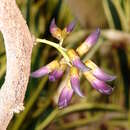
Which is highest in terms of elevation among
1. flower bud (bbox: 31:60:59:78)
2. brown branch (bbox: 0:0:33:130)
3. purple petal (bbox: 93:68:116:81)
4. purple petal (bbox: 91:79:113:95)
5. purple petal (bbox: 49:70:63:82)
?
brown branch (bbox: 0:0:33:130)

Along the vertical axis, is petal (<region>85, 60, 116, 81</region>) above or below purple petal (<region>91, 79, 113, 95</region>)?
above

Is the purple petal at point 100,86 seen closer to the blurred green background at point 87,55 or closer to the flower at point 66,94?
the flower at point 66,94

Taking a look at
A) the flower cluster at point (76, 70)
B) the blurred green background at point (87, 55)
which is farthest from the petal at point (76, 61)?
the blurred green background at point (87, 55)

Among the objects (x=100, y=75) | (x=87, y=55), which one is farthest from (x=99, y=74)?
(x=87, y=55)

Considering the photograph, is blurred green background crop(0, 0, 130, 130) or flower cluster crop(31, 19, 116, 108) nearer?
flower cluster crop(31, 19, 116, 108)

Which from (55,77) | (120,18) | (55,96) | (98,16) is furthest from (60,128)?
(55,77)

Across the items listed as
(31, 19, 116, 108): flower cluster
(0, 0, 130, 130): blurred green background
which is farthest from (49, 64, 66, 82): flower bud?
(0, 0, 130, 130): blurred green background

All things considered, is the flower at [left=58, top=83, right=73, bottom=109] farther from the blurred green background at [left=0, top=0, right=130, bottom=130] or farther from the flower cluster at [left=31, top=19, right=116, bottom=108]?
the blurred green background at [left=0, top=0, right=130, bottom=130]

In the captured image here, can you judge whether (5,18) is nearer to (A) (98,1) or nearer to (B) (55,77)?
(B) (55,77)
